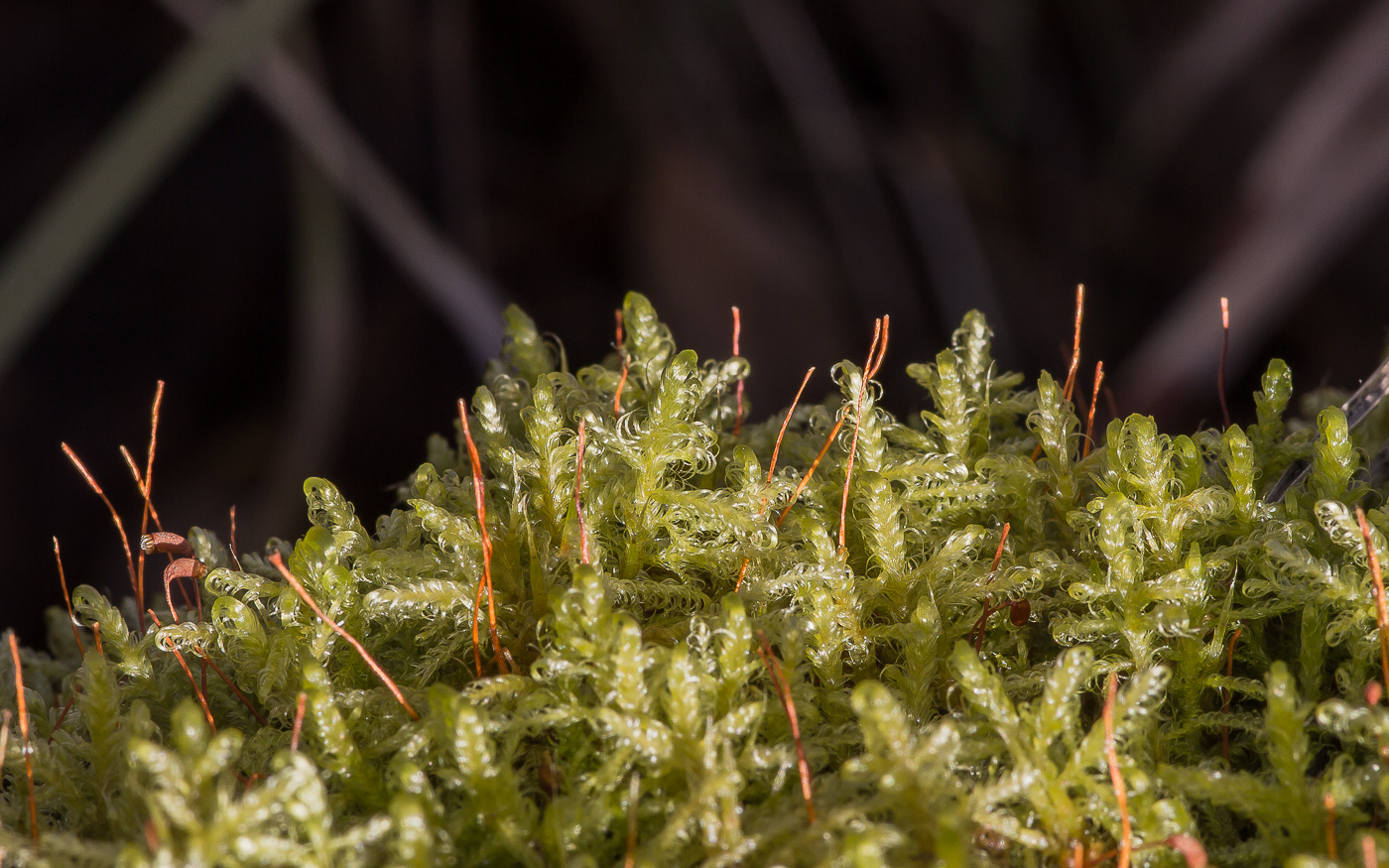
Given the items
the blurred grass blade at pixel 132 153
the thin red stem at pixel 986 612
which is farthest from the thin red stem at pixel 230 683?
the blurred grass blade at pixel 132 153

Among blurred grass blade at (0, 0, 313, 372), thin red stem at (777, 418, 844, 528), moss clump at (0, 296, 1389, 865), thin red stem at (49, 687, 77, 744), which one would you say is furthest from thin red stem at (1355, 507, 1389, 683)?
blurred grass blade at (0, 0, 313, 372)

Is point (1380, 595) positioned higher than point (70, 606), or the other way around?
point (1380, 595)

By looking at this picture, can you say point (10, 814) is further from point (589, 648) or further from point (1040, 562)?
point (1040, 562)

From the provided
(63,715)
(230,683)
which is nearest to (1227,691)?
(230,683)

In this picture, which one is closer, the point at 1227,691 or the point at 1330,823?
the point at 1330,823

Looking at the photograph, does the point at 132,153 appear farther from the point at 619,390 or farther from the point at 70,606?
the point at 619,390

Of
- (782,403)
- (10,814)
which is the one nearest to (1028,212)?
(782,403)
